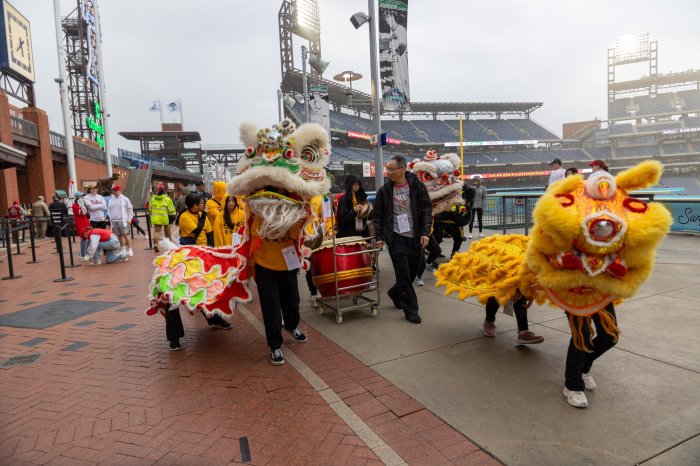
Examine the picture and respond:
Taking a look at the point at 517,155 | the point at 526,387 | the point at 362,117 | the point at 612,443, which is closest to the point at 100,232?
the point at 526,387

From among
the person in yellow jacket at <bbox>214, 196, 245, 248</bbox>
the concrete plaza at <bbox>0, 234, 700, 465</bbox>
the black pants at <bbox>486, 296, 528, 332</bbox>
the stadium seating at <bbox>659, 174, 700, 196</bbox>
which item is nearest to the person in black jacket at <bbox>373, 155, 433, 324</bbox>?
the concrete plaza at <bbox>0, 234, 700, 465</bbox>

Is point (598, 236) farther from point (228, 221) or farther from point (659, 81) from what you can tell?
point (659, 81)

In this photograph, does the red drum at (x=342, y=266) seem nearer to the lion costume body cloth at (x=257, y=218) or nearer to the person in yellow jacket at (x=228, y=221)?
the lion costume body cloth at (x=257, y=218)

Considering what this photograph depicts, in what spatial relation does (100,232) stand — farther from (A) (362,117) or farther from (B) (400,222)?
(A) (362,117)

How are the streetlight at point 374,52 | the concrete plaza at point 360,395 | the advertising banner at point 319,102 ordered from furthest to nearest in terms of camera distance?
the advertising banner at point 319,102 < the streetlight at point 374,52 < the concrete plaza at point 360,395

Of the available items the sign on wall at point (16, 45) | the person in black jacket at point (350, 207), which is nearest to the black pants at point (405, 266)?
the person in black jacket at point (350, 207)

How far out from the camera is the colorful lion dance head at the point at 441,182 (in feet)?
21.8

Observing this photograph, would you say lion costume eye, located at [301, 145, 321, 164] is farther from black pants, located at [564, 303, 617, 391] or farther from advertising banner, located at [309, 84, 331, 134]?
advertising banner, located at [309, 84, 331, 134]

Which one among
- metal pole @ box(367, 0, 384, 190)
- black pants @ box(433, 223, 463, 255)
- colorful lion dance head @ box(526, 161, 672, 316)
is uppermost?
metal pole @ box(367, 0, 384, 190)

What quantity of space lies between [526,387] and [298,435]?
5.37 feet

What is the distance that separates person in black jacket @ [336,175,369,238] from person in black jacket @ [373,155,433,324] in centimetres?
128

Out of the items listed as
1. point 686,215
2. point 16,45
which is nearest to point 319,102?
point 16,45

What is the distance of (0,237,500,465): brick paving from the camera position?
99.3 inches

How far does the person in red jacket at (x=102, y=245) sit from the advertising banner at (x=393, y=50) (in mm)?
7608
